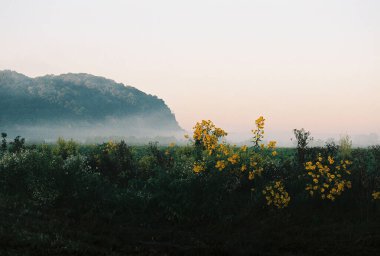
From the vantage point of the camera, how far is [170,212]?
16.0 meters

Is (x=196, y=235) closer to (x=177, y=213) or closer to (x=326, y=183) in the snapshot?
(x=177, y=213)

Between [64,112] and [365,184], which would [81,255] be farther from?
[64,112]

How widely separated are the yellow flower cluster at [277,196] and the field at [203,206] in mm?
58

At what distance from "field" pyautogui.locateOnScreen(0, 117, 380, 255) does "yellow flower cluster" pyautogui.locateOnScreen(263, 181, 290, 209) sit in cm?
6

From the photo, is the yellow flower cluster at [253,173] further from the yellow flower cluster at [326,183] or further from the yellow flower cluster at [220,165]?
the yellow flower cluster at [326,183]

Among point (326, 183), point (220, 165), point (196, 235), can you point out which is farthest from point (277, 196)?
point (196, 235)

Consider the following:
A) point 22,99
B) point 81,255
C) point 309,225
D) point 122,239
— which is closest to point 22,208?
point 122,239

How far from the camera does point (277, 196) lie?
1427 centimetres

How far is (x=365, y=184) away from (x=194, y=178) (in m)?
6.79

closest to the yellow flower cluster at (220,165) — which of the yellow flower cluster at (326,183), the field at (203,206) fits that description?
the field at (203,206)

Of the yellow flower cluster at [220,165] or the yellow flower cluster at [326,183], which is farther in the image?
the yellow flower cluster at [220,165]

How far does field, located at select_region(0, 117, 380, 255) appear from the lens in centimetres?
1159

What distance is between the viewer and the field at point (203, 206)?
456 inches

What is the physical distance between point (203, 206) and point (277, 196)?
310cm
